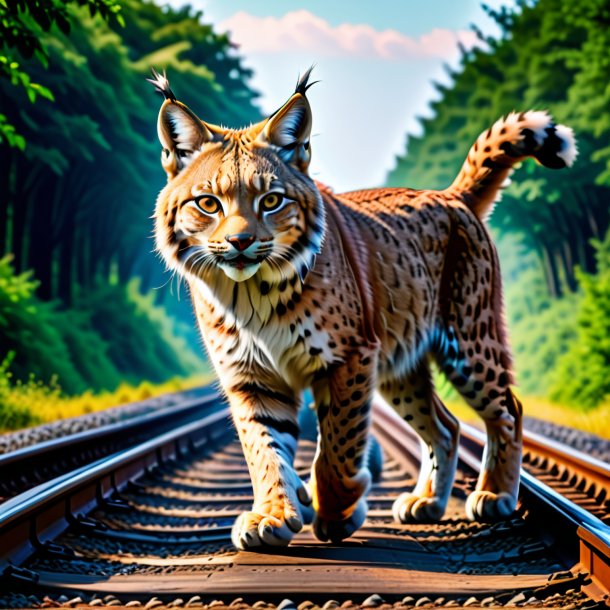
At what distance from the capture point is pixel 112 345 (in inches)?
950

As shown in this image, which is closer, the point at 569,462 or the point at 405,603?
the point at 405,603

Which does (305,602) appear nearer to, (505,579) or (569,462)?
(505,579)

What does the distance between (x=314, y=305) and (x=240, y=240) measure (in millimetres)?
595

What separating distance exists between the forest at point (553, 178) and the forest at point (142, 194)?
0.16 ft

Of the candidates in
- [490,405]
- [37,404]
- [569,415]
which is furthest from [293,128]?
[569,415]

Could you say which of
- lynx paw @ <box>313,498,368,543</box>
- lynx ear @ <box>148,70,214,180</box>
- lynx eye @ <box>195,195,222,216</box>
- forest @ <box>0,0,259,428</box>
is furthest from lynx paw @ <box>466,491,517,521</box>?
forest @ <box>0,0,259,428</box>

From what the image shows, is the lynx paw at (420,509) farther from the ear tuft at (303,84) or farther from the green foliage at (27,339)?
the green foliage at (27,339)

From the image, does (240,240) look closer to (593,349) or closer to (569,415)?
(569,415)

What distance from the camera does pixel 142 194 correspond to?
1004 inches

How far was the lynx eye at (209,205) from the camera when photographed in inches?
174

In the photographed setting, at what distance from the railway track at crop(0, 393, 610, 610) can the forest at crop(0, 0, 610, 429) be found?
579 centimetres

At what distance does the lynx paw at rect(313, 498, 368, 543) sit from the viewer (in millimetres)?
4719

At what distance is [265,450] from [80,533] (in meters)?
1.36

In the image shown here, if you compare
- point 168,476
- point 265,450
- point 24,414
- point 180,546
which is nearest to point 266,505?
point 265,450
